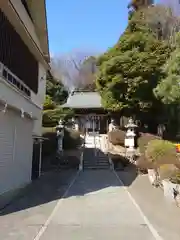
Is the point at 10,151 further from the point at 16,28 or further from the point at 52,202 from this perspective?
the point at 16,28

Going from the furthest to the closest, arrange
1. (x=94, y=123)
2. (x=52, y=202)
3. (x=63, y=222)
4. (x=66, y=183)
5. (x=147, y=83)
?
1. (x=94, y=123)
2. (x=147, y=83)
3. (x=66, y=183)
4. (x=52, y=202)
5. (x=63, y=222)

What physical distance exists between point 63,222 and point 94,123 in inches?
1291

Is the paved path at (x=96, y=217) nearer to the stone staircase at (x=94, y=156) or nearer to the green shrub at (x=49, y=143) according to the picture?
the stone staircase at (x=94, y=156)

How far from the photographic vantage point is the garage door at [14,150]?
10.9 m

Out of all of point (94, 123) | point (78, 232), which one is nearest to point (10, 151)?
point (78, 232)

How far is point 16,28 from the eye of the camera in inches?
525

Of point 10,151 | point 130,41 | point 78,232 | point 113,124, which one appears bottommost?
point 78,232

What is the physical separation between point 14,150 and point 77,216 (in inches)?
168

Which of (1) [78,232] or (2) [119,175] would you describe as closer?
(1) [78,232]

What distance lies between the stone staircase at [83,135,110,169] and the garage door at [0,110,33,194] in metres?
8.80

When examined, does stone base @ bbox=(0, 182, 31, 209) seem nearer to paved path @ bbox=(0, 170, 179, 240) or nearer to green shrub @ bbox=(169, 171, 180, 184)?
paved path @ bbox=(0, 170, 179, 240)

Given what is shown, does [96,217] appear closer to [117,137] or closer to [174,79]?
[174,79]

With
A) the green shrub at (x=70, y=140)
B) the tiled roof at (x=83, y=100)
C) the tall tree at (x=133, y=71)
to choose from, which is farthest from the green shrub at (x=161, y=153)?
the tiled roof at (x=83, y=100)

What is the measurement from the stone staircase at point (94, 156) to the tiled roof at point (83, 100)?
348 inches
